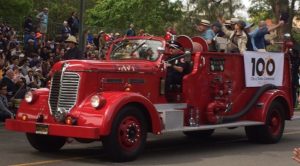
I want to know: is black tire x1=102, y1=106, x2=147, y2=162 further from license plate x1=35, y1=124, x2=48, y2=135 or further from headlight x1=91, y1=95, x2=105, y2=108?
license plate x1=35, y1=124, x2=48, y2=135

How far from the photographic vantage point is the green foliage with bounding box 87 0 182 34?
4597 centimetres

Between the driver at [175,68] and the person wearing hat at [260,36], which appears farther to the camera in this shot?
the person wearing hat at [260,36]

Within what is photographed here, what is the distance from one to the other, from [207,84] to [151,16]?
35249mm

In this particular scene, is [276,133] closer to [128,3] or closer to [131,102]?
[131,102]

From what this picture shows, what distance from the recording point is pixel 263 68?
42.4 ft

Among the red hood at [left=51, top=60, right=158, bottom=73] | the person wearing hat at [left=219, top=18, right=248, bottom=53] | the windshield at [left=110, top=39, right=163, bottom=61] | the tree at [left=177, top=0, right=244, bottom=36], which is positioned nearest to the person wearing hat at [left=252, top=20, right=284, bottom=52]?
the person wearing hat at [left=219, top=18, right=248, bottom=53]

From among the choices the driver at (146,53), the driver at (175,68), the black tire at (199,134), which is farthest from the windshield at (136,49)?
the black tire at (199,134)

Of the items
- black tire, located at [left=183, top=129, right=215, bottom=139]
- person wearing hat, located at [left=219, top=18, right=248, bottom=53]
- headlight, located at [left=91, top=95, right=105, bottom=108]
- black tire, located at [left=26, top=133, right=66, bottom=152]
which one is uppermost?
person wearing hat, located at [left=219, top=18, right=248, bottom=53]

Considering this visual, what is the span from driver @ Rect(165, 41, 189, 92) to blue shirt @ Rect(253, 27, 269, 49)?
272cm

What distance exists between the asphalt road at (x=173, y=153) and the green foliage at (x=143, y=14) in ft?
102

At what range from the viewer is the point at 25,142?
11.6m

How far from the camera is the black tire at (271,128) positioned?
41.1 feet

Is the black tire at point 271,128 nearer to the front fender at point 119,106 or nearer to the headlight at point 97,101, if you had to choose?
the front fender at point 119,106

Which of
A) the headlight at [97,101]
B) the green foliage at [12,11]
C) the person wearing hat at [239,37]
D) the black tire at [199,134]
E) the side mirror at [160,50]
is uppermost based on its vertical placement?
the green foliage at [12,11]
